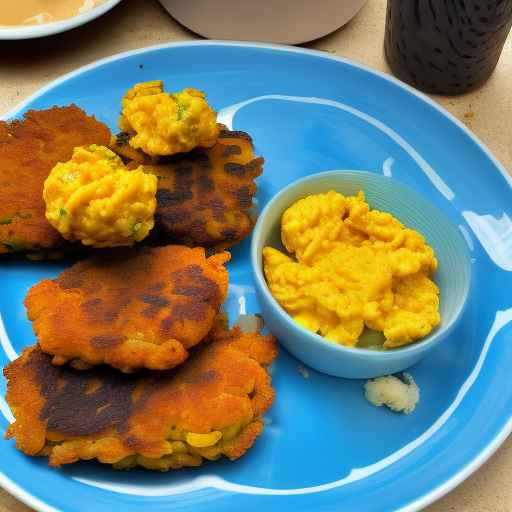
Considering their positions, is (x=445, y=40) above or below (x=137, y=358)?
above

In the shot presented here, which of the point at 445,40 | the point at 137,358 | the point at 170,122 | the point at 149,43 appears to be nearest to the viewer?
the point at 137,358

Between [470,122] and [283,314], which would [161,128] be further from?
[470,122]

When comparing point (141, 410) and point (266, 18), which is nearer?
point (141, 410)

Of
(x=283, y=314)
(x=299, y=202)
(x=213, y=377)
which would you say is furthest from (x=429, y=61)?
(x=213, y=377)

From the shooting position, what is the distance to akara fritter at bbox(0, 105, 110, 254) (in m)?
1.28

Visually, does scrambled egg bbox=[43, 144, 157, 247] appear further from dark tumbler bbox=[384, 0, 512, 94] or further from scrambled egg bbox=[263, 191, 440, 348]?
dark tumbler bbox=[384, 0, 512, 94]

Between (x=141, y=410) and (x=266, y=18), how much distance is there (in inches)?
41.3

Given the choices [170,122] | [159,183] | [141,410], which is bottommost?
[141,410]

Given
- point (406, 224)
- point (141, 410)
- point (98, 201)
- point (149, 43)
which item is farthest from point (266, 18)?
point (141, 410)

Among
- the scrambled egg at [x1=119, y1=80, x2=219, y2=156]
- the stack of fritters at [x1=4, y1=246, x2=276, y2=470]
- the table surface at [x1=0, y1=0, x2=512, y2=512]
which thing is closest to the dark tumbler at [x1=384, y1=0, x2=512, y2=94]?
the table surface at [x1=0, y1=0, x2=512, y2=512]

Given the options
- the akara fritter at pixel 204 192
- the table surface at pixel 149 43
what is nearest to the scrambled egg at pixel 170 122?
the akara fritter at pixel 204 192

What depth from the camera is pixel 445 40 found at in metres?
1.61

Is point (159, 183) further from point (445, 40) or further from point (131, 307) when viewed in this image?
point (445, 40)

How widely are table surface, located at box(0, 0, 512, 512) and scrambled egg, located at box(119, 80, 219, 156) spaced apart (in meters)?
0.53
